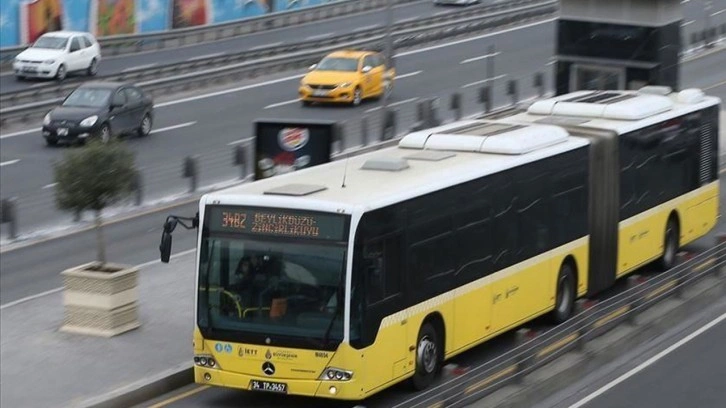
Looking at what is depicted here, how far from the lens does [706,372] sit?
57.3 feet

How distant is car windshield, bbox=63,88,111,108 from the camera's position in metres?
38.8

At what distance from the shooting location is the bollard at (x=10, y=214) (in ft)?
91.0

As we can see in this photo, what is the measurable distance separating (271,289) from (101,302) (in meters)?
4.65

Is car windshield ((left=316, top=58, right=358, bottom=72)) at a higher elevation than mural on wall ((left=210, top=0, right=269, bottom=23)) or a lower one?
higher

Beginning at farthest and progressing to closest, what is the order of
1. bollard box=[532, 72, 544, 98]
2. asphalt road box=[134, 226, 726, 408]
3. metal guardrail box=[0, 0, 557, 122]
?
bollard box=[532, 72, 544, 98], metal guardrail box=[0, 0, 557, 122], asphalt road box=[134, 226, 726, 408]

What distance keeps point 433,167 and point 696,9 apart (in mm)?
59675

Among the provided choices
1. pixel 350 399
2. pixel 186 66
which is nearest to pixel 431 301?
pixel 350 399

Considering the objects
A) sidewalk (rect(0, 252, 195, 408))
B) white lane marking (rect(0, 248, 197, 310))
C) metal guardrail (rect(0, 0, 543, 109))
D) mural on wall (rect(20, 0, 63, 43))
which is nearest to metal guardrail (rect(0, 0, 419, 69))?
mural on wall (rect(20, 0, 63, 43))

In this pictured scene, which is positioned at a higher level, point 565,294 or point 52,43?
point 565,294

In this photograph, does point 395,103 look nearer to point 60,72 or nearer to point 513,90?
point 513,90

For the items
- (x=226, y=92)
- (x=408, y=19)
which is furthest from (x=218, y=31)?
(x=226, y=92)

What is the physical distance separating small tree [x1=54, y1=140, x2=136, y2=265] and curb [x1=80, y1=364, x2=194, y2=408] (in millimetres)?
3572

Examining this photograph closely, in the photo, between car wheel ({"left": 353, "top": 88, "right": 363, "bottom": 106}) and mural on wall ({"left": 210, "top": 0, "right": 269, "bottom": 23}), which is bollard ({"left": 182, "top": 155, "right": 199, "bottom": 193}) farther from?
mural on wall ({"left": 210, "top": 0, "right": 269, "bottom": 23})

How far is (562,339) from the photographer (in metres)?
17.0
